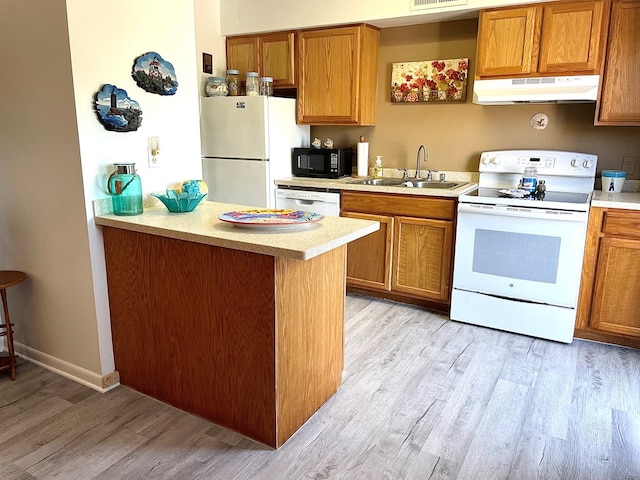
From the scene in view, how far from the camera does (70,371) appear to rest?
8.16ft

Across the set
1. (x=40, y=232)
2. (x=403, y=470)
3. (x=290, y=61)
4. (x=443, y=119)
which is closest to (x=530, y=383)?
(x=403, y=470)

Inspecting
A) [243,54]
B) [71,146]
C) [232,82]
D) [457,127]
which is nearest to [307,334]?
[71,146]

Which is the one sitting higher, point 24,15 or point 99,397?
point 24,15

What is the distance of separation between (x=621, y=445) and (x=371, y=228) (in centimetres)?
137

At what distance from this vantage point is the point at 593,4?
9.28 feet

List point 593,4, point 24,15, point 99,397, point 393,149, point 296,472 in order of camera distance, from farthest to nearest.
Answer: point 393,149
point 593,4
point 99,397
point 24,15
point 296,472

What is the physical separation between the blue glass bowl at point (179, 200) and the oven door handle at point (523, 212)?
1.72m

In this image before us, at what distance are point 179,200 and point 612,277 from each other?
2476 mm

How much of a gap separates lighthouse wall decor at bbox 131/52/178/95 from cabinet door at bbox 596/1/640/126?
2505 millimetres

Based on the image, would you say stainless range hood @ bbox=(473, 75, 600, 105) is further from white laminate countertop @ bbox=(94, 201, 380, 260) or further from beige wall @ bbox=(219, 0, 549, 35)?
white laminate countertop @ bbox=(94, 201, 380, 260)

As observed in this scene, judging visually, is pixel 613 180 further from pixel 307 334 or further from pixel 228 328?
pixel 228 328

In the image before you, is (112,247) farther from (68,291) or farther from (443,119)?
(443,119)

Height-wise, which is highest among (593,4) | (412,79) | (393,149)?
(593,4)

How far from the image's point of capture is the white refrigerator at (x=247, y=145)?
371 centimetres
